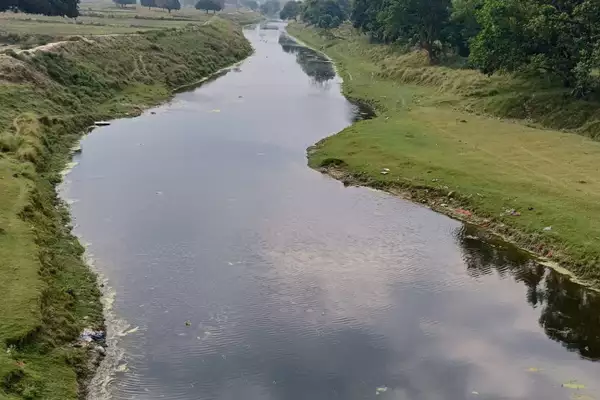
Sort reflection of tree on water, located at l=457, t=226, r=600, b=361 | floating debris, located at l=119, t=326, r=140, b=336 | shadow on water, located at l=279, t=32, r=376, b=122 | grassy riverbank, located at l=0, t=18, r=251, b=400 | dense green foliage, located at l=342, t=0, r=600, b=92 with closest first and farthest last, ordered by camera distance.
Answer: grassy riverbank, located at l=0, t=18, r=251, b=400, floating debris, located at l=119, t=326, r=140, b=336, reflection of tree on water, located at l=457, t=226, r=600, b=361, dense green foliage, located at l=342, t=0, r=600, b=92, shadow on water, located at l=279, t=32, r=376, b=122

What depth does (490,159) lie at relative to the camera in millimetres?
34031

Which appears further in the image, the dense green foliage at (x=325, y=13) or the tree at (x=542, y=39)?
the dense green foliage at (x=325, y=13)

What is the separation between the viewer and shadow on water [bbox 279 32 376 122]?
52656 millimetres

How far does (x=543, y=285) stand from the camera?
22.0 m

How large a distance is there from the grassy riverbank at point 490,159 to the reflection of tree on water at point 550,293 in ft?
3.29

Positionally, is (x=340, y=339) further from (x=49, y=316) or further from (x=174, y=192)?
(x=174, y=192)

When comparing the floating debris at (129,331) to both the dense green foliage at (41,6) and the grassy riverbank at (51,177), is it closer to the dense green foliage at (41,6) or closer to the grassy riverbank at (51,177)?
the grassy riverbank at (51,177)

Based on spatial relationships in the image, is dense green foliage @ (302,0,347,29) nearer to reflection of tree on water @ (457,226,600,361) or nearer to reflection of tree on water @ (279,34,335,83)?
reflection of tree on water @ (279,34,335,83)

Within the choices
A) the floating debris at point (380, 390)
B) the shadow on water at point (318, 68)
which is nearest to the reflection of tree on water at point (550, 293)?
the floating debris at point (380, 390)

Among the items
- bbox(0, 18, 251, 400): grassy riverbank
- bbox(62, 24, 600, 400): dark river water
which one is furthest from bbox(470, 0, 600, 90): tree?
bbox(0, 18, 251, 400): grassy riverbank

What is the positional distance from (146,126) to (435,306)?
30.0 meters

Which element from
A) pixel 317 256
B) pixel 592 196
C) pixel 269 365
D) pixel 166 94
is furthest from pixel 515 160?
pixel 166 94

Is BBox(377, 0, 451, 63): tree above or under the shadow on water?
above

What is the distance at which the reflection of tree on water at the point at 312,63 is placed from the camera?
247 feet
